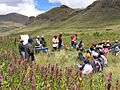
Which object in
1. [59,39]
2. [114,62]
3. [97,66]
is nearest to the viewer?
[97,66]

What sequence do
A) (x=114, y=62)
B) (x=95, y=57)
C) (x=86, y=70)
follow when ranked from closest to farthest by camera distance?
(x=86, y=70) < (x=95, y=57) < (x=114, y=62)

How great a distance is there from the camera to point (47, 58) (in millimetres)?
18250

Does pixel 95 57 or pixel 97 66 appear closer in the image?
pixel 97 66

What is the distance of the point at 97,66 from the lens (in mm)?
15680

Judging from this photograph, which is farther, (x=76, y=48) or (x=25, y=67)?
(x=76, y=48)

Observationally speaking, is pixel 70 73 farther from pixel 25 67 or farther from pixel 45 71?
pixel 25 67

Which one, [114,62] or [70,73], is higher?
[70,73]

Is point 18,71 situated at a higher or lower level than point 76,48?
higher

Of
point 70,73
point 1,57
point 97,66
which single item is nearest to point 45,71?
point 70,73

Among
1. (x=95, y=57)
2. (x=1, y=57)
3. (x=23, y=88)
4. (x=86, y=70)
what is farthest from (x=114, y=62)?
(x=23, y=88)

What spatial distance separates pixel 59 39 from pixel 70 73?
19971mm

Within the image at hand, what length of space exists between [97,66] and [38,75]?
5.88 m

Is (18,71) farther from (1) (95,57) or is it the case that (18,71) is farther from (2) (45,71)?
(1) (95,57)

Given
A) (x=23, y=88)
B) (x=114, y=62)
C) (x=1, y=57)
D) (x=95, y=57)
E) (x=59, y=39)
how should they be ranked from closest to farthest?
1. (x=23, y=88)
2. (x=1, y=57)
3. (x=95, y=57)
4. (x=114, y=62)
5. (x=59, y=39)
